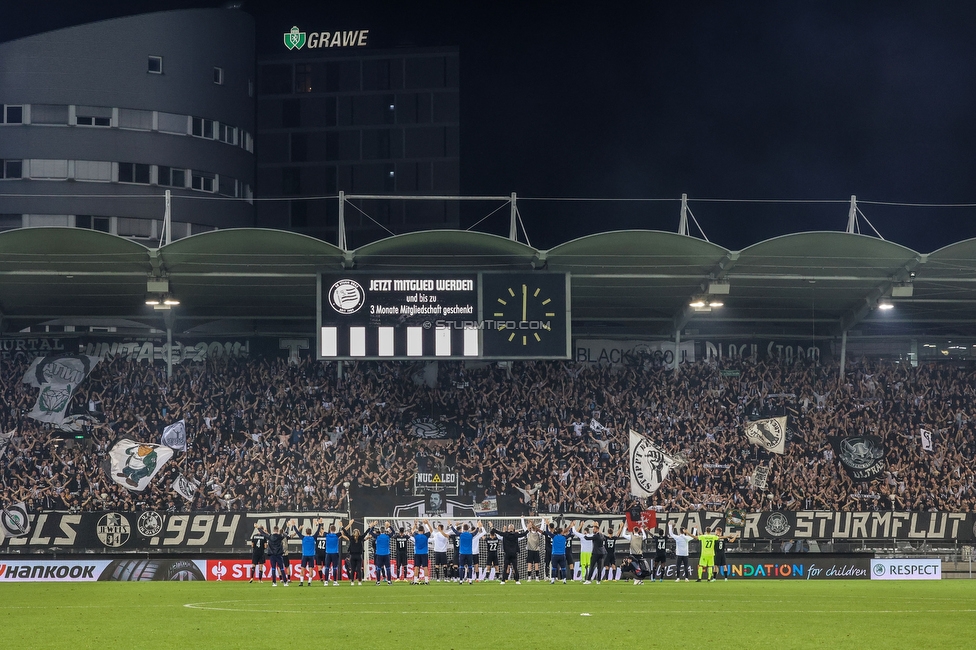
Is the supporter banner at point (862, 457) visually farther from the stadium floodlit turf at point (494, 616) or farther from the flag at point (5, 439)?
the flag at point (5, 439)

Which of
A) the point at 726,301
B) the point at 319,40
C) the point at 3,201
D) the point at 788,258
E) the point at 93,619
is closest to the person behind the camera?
the point at 93,619

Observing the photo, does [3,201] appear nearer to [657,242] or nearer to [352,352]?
[352,352]

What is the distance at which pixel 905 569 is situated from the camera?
108ft

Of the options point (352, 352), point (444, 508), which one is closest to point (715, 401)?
point (444, 508)

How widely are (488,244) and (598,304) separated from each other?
828 centimetres

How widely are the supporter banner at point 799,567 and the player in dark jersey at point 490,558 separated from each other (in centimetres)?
495

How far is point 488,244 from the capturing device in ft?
99.7

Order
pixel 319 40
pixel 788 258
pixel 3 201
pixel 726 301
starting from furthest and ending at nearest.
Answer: pixel 319 40, pixel 3 201, pixel 726 301, pixel 788 258

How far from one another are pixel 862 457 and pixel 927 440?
2569 mm

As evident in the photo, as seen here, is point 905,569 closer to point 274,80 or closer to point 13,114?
point 274,80

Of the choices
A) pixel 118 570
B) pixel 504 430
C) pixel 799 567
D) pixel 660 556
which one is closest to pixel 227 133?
pixel 504 430

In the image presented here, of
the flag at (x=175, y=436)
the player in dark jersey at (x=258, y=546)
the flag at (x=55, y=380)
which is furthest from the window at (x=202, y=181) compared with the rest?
the player in dark jersey at (x=258, y=546)

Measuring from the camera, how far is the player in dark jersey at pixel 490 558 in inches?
1216

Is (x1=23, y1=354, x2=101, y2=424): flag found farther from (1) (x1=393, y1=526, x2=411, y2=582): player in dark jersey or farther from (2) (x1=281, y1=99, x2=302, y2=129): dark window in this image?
(2) (x1=281, y1=99, x2=302, y2=129): dark window
